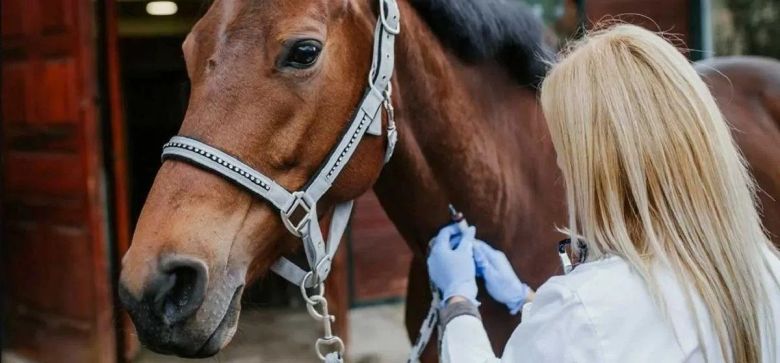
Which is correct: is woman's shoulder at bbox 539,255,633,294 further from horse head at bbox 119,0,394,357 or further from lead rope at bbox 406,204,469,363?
lead rope at bbox 406,204,469,363

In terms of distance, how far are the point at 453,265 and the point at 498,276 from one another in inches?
5.3

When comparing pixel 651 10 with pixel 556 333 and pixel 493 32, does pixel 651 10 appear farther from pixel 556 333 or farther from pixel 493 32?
pixel 556 333

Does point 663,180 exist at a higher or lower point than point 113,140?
higher

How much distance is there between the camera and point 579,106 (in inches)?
45.3

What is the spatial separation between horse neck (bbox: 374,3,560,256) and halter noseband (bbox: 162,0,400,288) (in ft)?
0.35

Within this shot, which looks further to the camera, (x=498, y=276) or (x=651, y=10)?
(x=651, y=10)

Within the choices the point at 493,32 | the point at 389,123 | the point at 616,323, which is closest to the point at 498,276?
the point at 389,123

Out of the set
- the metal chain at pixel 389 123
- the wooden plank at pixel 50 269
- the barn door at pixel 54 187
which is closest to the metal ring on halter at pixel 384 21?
the metal chain at pixel 389 123

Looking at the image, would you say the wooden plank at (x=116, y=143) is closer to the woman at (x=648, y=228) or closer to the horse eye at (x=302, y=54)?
the horse eye at (x=302, y=54)

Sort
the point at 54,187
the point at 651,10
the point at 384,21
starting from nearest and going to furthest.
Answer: the point at 384,21
the point at 651,10
the point at 54,187

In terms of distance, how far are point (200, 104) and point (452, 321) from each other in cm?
63

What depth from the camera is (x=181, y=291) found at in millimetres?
1386

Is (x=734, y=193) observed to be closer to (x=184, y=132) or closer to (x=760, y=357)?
(x=760, y=357)

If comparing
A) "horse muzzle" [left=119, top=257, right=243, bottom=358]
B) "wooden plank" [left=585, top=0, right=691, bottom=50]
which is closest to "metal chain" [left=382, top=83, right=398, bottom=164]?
"horse muzzle" [left=119, top=257, right=243, bottom=358]
